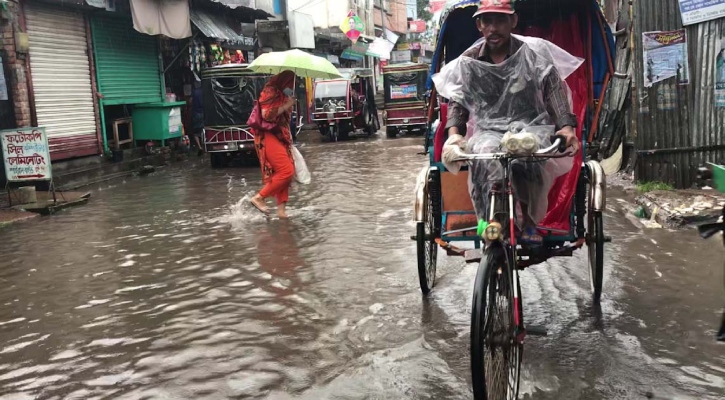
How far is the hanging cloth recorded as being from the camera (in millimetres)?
15188

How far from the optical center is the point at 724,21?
25.2 feet

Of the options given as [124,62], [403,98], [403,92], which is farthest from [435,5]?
[124,62]

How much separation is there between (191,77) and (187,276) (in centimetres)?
1546

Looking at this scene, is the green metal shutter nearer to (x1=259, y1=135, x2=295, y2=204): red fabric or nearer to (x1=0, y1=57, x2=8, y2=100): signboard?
(x1=0, y1=57, x2=8, y2=100): signboard

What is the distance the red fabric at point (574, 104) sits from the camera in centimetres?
434

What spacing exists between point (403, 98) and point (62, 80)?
1225 centimetres

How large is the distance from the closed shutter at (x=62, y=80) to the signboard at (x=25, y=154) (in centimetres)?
305

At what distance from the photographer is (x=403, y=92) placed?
2362 centimetres

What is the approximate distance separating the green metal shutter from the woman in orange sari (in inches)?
335

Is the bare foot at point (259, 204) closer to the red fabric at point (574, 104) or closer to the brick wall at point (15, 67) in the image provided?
the red fabric at point (574, 104)

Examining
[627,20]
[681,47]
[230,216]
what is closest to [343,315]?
[230,216]

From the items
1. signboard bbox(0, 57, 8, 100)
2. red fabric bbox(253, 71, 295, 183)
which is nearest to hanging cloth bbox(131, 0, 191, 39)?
signboard bbox(0, 57, 8, 100)

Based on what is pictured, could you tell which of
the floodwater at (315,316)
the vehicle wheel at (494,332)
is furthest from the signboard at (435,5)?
the vehicle wheel at (494,332)

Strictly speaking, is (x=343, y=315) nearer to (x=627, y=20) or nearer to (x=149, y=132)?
(x=627, y=20)
